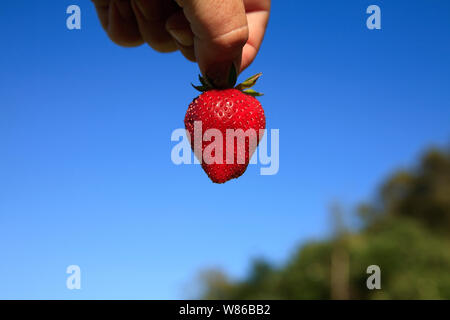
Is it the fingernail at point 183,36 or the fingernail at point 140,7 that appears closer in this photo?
the fingernail at point 183,36

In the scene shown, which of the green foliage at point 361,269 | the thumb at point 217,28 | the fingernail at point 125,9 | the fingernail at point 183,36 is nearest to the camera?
the thumb at point 217,28

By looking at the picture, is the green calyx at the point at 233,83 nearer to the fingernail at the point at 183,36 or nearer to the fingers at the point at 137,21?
the fingernail at the point at 183,36

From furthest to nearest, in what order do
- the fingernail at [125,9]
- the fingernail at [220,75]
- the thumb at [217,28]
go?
the fingernail at [125,9]
the fingernail at [220,75]
the thumb at [217,28]

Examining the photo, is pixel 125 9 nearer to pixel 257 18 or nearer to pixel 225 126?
pixel 257 18

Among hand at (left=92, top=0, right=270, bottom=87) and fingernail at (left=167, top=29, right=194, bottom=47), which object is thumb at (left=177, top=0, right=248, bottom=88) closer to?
hand at (left=92, top=0, right=270, bottom=87)

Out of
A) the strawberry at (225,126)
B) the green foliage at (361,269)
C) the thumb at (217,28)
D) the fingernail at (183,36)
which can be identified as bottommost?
the green foliage at (361,269)

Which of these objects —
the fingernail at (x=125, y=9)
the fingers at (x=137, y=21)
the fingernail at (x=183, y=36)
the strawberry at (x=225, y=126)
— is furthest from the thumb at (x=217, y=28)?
the fingernail at (x=125, y=9)

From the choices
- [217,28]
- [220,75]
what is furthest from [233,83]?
[217,28]

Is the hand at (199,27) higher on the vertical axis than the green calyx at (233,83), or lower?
higher
